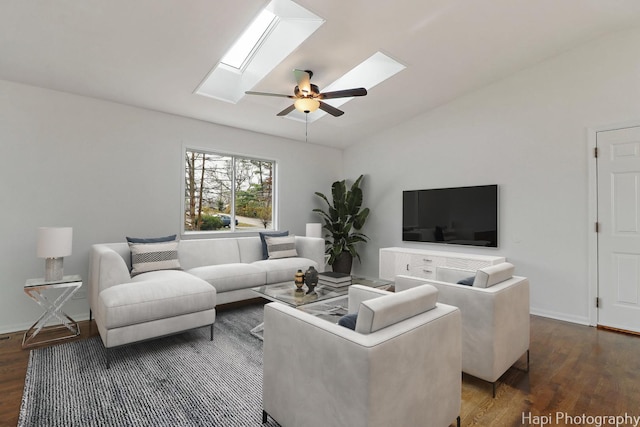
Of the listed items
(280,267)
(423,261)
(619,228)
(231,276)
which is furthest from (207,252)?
(619,228)

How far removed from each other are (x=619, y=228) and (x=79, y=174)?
5.99 metres

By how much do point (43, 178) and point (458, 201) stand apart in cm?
516

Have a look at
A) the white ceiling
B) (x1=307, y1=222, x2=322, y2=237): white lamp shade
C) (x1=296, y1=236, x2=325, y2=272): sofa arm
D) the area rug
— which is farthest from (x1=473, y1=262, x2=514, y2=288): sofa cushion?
(x1=307, y1=222, x2=322, y2=237): white lamp shade

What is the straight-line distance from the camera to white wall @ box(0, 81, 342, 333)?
3199 mm

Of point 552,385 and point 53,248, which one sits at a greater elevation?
point 53,248

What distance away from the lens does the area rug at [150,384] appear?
183 cm

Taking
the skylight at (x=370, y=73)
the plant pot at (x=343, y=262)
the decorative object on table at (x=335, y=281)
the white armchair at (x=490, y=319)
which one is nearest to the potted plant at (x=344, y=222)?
the plant pot at (x=343, y=262)

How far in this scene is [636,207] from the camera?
328cm

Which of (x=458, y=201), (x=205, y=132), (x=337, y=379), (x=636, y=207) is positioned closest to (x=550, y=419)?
(x=337, y=379)

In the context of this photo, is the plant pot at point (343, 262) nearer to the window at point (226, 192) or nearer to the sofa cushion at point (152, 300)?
the window at point (226, 192)

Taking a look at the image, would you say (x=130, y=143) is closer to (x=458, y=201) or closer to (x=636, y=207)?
(x=458, y=201)

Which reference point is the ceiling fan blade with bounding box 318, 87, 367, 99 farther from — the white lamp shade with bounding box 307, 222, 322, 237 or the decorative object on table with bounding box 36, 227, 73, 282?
the decorative object on table with bounding box 36, 227, 73, 282

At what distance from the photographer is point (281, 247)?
4609 mm

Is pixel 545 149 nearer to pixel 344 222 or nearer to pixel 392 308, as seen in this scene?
pixel 344 222
